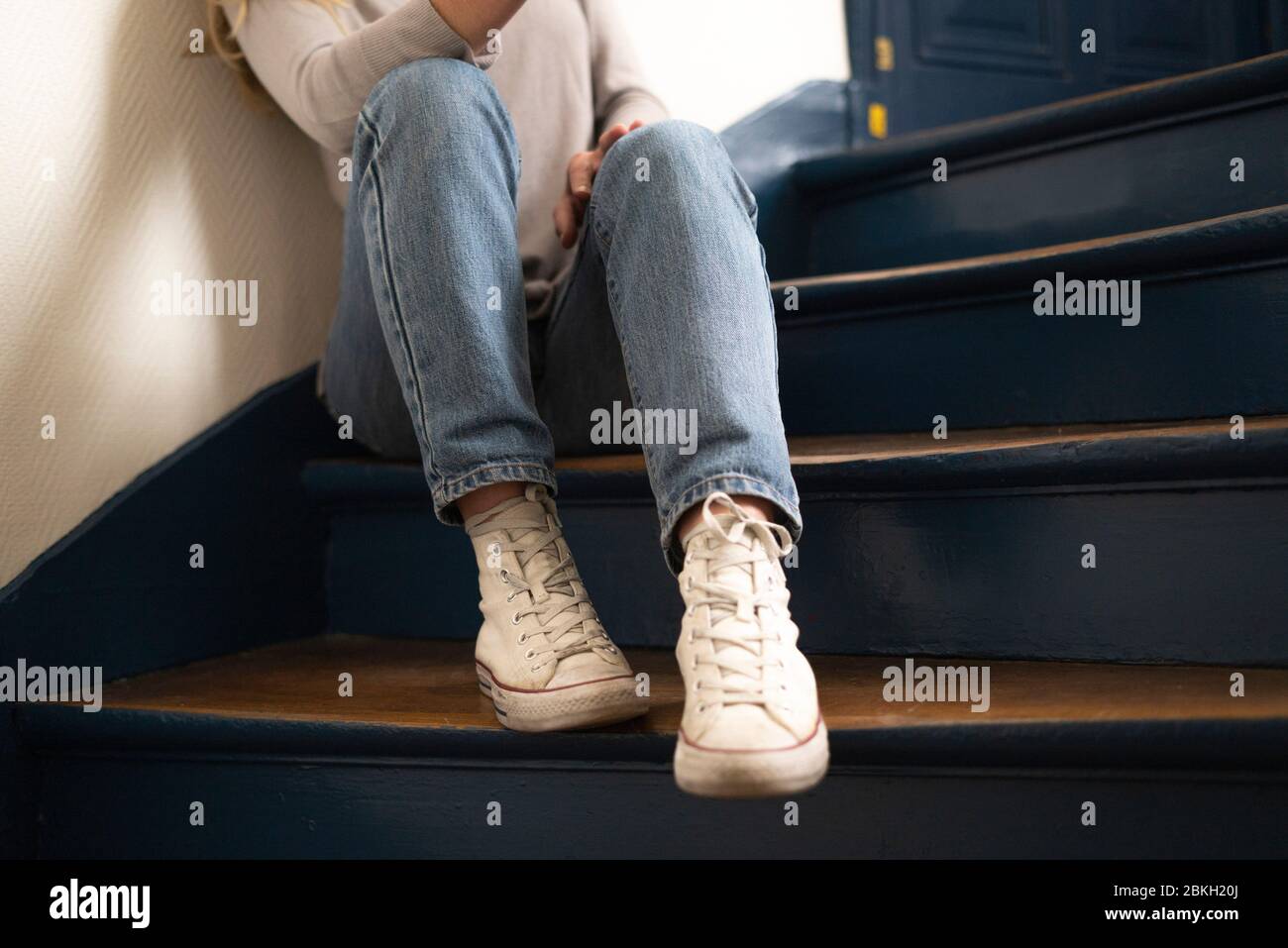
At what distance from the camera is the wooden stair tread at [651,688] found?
0.65m

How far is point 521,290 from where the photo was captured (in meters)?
0.79

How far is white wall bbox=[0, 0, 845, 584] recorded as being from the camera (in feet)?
2.85

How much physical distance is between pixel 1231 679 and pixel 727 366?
1.27ft

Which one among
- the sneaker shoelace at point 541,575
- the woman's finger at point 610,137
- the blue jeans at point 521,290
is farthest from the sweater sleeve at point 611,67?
the sneaker shoelace at point 541,575

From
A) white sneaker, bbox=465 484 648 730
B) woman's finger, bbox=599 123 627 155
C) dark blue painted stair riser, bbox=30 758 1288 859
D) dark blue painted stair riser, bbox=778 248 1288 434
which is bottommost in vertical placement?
dark blue painted stair riser, bbox=30 758 1288 859

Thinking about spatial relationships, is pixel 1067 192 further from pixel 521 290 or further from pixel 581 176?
pixel 521 290

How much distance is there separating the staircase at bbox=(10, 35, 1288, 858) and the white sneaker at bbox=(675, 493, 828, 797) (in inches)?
2.6

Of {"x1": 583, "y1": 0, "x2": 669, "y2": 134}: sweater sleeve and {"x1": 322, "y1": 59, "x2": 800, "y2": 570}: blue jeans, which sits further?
{"x1": 583, "y1": 0, "x2": 669, "y2": 134}: sweater sleeve

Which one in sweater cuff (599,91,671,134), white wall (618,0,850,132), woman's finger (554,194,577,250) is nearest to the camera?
woman's finger (554,194,577,250)

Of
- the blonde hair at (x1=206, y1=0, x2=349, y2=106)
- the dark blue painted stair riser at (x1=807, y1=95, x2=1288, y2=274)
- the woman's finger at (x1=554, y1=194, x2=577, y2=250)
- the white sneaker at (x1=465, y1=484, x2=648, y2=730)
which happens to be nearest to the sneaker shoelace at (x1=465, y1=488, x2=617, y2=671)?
the white sneaker at (x1=465, y1=484, x2=648, y2=730)

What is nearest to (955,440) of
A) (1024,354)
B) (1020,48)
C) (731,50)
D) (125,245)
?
(1024,354)

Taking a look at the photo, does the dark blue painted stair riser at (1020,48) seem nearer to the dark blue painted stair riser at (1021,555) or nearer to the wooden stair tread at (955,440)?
the wooden stair tread at (955,440)

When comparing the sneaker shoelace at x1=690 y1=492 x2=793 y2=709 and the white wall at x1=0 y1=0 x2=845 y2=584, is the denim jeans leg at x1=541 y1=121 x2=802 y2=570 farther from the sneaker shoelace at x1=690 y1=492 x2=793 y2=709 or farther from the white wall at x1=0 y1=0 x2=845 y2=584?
the white wall at x1=0 y1=0 x2=845 y2=584
